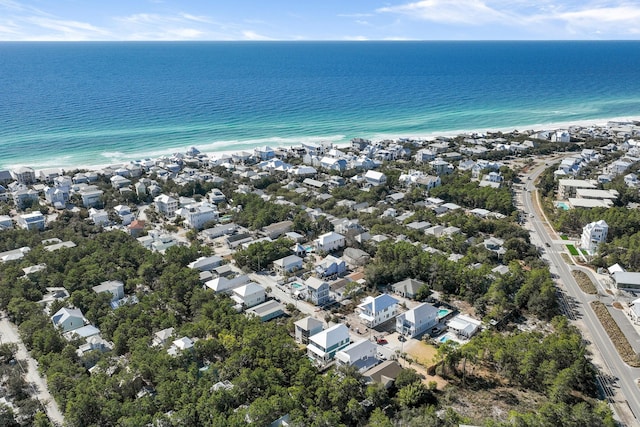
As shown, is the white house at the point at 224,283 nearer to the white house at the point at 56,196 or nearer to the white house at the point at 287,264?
the white house at the point at 287,264

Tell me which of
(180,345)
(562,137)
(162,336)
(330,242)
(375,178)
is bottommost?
(162,336)

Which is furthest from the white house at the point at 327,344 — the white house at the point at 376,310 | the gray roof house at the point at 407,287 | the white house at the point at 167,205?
the white house at the point at 167,205

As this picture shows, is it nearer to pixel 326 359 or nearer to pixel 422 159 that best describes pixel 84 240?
pixel 326 359

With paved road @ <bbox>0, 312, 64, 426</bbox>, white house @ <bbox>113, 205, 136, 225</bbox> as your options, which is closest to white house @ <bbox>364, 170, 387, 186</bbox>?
white house @ <bbox>113, 205, 136, 225</bbox>

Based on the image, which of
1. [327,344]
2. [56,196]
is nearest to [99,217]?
[56,196]

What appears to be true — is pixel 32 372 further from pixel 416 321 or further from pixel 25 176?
pixel 25 176
